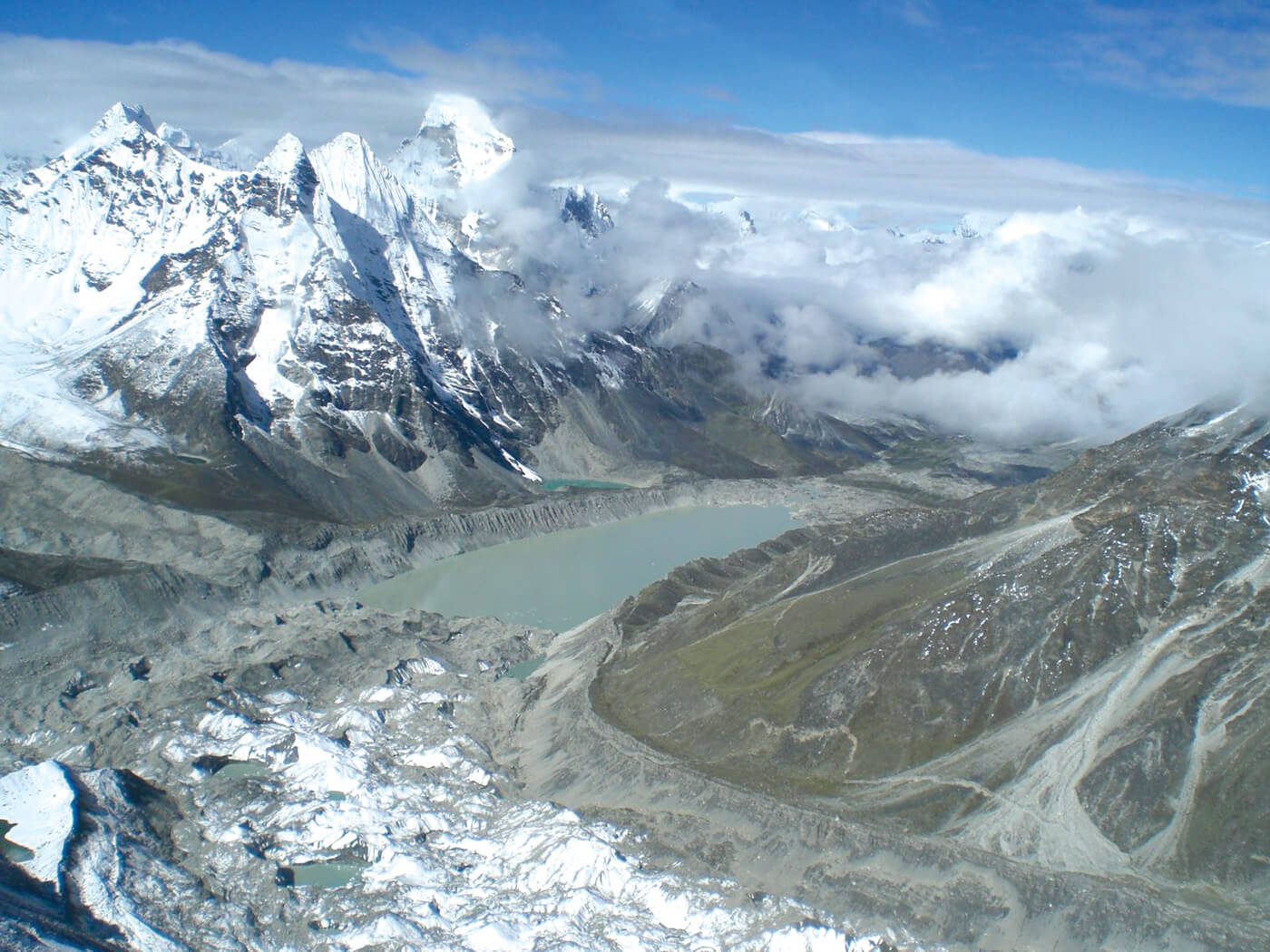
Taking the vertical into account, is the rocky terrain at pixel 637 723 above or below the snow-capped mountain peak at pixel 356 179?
below

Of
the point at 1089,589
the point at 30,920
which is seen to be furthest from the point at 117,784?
the point at 1089,589

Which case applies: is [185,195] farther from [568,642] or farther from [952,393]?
[952,393]

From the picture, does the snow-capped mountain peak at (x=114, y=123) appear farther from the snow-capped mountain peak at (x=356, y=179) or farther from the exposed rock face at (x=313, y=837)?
the exposed rock face at (x=313, y=837)

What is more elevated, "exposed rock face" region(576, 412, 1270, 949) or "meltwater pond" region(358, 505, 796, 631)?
"exposed rock face" region(576, 412, 1270, 949)

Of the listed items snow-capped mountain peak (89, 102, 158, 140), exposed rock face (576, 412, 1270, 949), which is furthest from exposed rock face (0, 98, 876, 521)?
exposed rock face (576, 412, 1270, 949)

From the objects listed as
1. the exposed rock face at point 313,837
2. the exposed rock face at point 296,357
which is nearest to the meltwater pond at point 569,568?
the exposed rock face at point 296,357

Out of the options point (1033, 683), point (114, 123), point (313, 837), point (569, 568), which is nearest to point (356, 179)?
point (114, 123)

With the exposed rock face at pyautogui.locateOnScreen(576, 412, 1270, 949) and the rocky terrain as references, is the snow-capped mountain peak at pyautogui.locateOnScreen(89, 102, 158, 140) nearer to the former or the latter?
the rocky terrain

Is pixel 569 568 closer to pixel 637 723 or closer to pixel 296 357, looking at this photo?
pixel 637 723

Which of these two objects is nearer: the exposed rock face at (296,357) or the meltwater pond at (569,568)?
the meltwater pond at (569,568)
